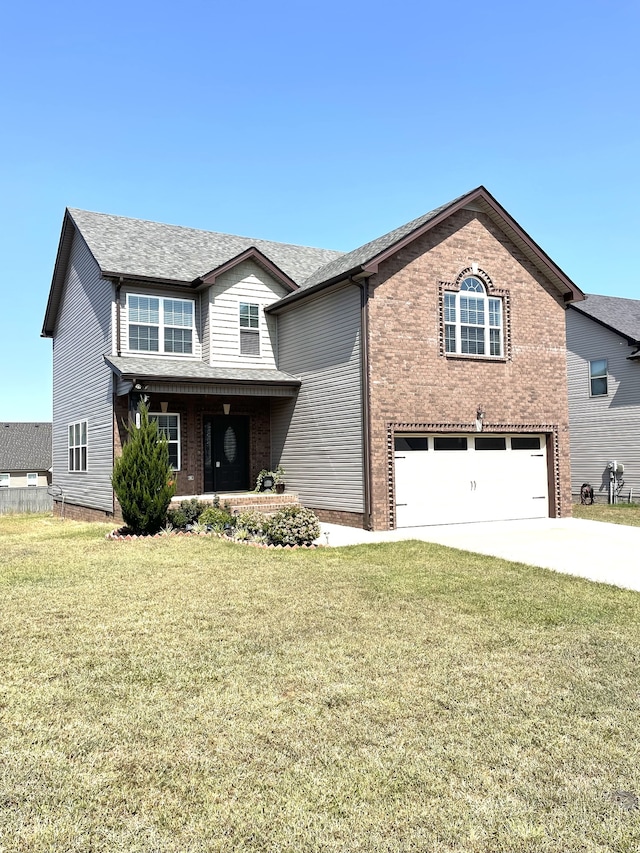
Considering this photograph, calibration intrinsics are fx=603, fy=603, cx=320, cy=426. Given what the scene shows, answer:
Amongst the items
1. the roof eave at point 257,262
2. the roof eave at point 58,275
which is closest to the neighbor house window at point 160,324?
the roof eave at point 257,262

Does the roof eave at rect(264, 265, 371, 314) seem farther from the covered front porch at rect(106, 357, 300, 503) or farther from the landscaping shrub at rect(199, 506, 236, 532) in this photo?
the landscaping shrub at rect(199, 506, 236, 532)

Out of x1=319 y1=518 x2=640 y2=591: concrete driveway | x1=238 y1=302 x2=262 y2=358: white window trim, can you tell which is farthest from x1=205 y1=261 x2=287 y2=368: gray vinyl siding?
x1=319 y1=518 x2=640 y2=591: concrete driveway

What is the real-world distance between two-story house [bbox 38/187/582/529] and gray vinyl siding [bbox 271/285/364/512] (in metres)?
0.05

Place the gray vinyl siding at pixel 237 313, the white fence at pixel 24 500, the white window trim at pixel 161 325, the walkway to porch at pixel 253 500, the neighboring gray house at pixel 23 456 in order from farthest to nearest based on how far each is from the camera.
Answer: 1. the neighboring gray house at pixel 23 456
2. the white fence at pixel 24 500
3. the gray vinyl siding at pixel 237 313
4. the white window trim at pixel 161 325
5. the walkway to porch at pixel 253 500

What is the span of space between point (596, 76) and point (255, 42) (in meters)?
7.74

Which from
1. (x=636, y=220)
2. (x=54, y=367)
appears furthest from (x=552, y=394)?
(x=54, y=367)

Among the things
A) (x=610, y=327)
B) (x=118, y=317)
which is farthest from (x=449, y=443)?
(x=610, y=327)

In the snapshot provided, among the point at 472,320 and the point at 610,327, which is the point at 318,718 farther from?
the point at 610,327

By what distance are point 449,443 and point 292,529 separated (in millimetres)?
5710

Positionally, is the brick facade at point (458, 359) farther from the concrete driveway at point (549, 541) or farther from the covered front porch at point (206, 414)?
the covered front porch at point (206, 414)

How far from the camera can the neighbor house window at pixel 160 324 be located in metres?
17.0

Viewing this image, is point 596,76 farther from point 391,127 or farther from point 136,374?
point 136,374

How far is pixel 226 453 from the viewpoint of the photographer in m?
18.2

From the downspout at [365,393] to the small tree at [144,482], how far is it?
4.53m
